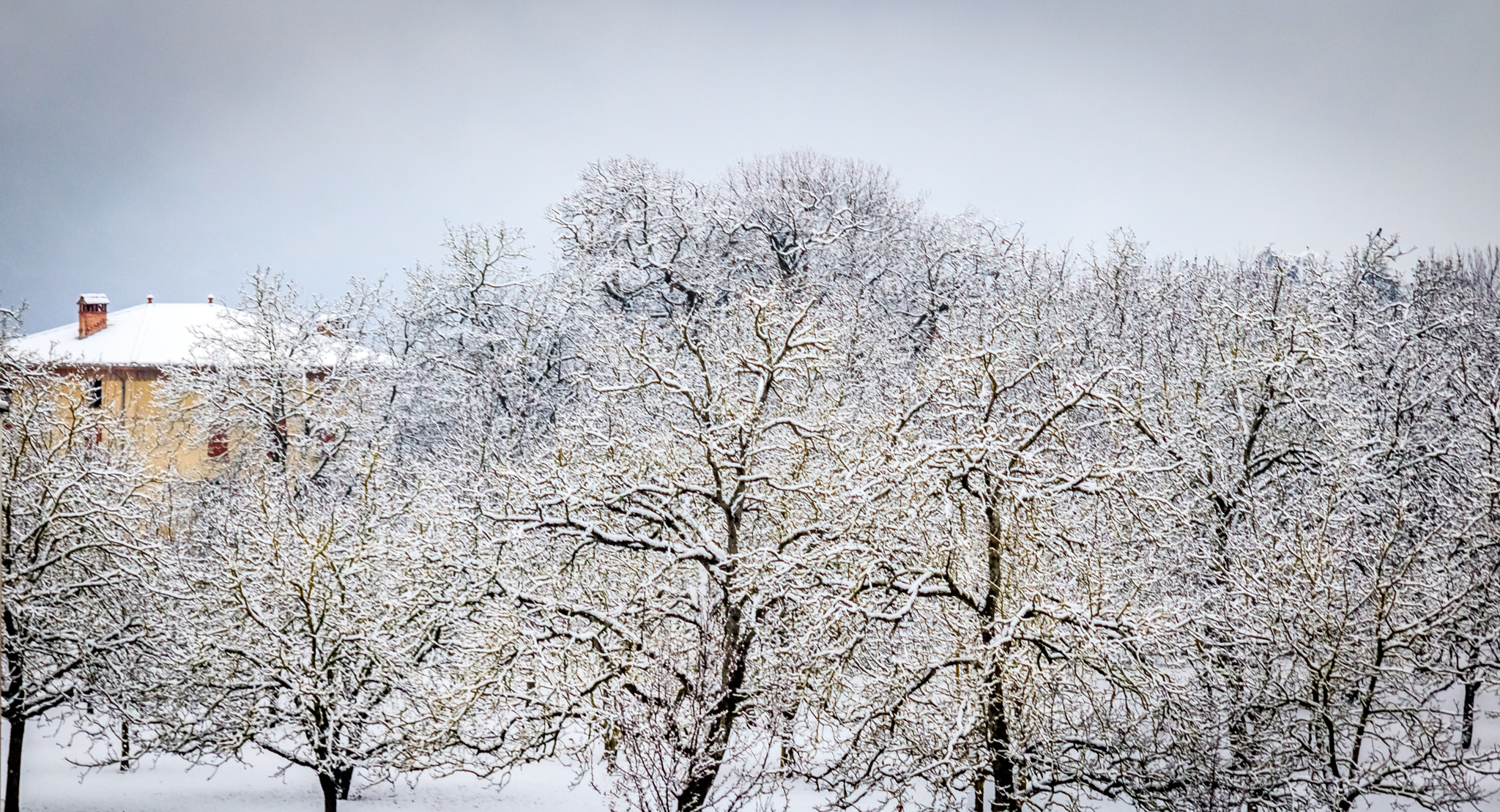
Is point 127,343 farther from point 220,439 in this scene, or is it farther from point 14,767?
point 14,767

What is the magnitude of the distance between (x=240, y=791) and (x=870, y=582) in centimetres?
1388

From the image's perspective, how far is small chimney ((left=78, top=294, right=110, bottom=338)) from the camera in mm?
47375

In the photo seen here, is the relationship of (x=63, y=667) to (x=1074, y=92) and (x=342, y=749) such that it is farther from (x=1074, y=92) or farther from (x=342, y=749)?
(x=1074, y=92)

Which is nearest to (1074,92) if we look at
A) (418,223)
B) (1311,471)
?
(418,223)

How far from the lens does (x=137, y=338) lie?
47.1m

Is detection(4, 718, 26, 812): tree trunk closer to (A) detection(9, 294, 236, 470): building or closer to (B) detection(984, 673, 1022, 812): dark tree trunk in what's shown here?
(B) detection(984, 673, 1022, 812): dark tree trunk

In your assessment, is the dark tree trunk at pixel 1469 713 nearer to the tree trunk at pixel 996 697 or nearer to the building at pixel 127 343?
the tree trunk at pixel 996 697

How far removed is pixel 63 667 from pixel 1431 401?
24935 mm

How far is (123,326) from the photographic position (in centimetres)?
4794

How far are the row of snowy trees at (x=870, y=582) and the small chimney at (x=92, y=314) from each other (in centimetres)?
2588

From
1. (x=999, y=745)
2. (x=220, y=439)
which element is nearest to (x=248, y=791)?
(x=999, y=745)

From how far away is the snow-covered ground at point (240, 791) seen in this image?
18719 mm

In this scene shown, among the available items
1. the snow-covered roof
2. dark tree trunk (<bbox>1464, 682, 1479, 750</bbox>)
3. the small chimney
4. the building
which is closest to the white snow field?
dark tree trunk (<bbox>1464, 682, 1479, 750</bbox>)

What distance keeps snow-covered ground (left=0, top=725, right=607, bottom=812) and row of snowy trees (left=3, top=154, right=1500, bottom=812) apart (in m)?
1.21
